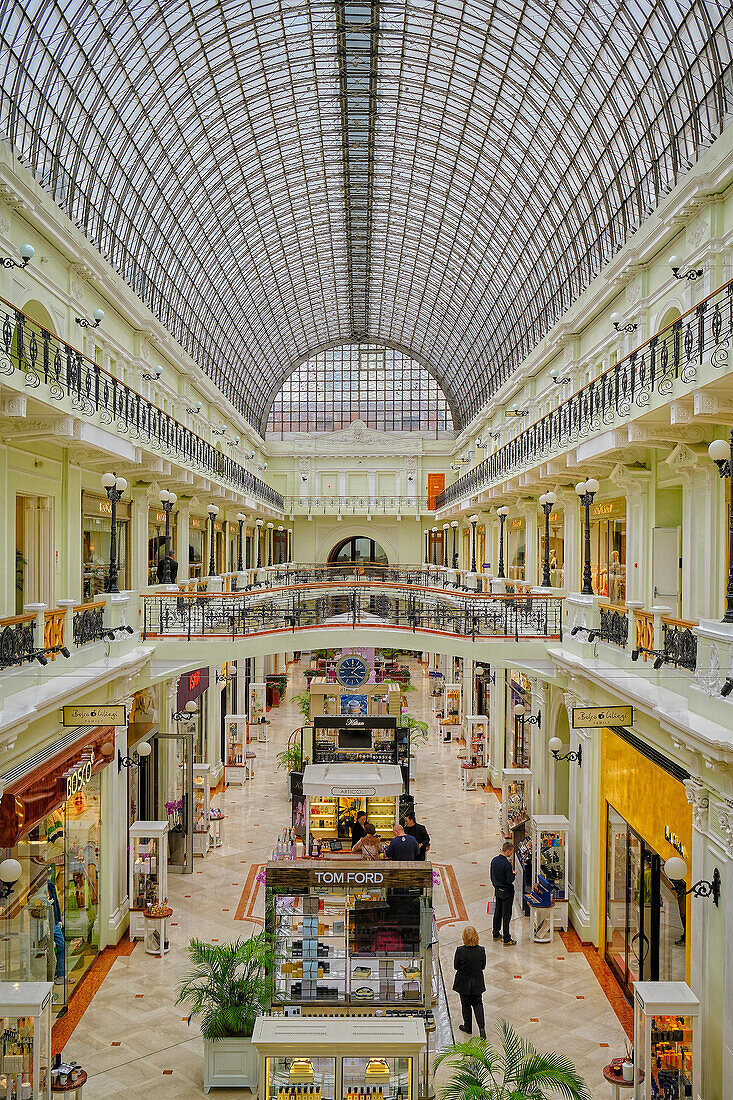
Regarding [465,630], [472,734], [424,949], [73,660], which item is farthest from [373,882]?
[472,734]

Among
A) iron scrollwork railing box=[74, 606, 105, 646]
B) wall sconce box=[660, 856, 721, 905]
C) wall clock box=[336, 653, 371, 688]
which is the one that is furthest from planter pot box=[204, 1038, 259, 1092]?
wall clock box=[336, 653, 371, 688]

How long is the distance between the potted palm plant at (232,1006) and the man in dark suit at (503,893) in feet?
15.5

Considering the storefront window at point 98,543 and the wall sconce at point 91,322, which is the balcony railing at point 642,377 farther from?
the storefront window at point 98,543

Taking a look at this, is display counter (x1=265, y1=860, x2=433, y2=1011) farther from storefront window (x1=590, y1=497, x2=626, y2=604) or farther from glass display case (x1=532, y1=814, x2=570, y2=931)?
storefront window (x1=590, y1=497, x2=626, y2=604)

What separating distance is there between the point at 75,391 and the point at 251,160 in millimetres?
23855

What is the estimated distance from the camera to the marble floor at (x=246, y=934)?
33.4 feet

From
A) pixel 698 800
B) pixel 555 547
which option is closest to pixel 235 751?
pixel 555 547

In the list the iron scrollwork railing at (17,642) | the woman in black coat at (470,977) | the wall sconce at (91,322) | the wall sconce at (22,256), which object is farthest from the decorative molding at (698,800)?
the wall sconce at (91,322)

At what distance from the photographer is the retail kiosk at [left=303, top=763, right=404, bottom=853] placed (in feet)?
55.8

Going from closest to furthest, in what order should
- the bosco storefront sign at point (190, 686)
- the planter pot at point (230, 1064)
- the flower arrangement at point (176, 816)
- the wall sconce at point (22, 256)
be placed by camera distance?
the planter pot at point (230, 1064), the wall sconce at point (22, 256), the flower arrangement at point (176, 816), the bosco storefront sign at point (190, 686)

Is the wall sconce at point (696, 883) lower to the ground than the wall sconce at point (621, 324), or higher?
lower

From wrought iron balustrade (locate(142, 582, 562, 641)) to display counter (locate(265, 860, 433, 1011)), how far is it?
7.21m

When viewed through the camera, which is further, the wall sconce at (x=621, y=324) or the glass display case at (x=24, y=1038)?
the wall sconce at (x=621, y=324)

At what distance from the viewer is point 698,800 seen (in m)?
8.66
